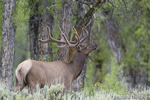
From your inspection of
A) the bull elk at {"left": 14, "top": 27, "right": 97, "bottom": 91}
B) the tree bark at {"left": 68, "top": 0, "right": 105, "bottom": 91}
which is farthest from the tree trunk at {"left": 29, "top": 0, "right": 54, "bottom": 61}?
the bull elk at {"left": 14, "top": 27, "right": 97, "bottom": 91}

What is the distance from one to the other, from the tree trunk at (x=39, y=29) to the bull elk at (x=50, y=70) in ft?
4.33

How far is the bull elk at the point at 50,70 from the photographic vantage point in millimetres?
8234

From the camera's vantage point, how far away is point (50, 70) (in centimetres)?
909

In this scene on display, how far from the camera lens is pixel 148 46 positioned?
77.9 ft

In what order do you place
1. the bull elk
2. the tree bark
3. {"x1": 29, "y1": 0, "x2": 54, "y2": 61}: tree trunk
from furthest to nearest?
{"x1": 29, "y1": 0, "x2": 54, "y2": 61}: tree trunk < the tree bark < the bull elk

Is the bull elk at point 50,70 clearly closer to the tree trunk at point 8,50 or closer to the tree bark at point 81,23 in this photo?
the tree bark at point 81,23

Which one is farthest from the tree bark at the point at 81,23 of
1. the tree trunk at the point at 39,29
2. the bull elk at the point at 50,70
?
the tree trunk at the point at 39,29

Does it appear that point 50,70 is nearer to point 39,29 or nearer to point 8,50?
point 8,50

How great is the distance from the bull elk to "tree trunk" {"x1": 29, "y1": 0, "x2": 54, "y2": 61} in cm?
132

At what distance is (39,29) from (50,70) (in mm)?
3054

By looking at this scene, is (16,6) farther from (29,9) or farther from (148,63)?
(148,63)

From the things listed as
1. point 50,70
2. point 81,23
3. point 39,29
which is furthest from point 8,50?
point 81,23

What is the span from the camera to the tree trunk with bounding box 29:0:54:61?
458 inches

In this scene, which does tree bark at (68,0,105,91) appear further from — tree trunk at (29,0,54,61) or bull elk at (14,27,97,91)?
tree trunk at (29,0,54,61)
